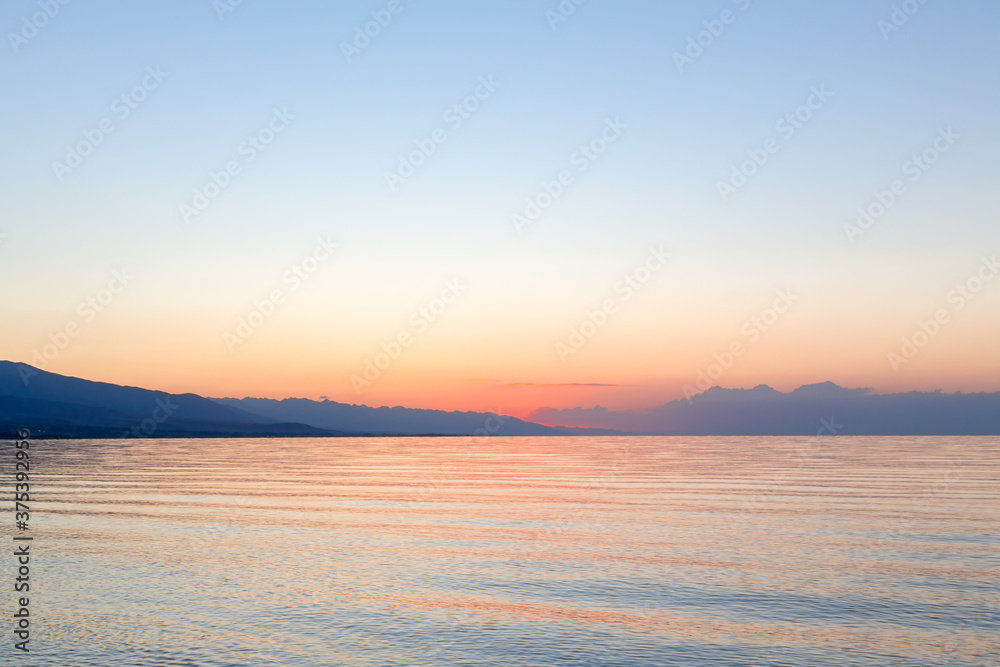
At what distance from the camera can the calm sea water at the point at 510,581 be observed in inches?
796

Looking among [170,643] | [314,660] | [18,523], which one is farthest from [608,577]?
[18,523]

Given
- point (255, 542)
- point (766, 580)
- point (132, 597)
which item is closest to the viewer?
point (132, 597)

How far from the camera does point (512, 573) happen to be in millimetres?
29578

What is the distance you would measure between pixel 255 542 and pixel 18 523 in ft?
45.5

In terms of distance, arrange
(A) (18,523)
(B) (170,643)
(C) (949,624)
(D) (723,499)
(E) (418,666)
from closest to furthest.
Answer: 1. (E) (418,666)
2. (B) (170,643)
3. (C) (949,624)
4. (A) (18,523)
5. (D) (723,499)

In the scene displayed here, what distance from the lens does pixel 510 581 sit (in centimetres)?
2816

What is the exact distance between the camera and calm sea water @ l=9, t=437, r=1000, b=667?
2022cm

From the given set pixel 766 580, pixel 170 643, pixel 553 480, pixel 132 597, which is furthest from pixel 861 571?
pixel 553 480

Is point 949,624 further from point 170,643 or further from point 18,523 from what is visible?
point 18,523

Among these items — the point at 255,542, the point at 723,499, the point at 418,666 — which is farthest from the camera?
the point at 723,499

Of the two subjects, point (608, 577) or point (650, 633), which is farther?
point (608, 577)

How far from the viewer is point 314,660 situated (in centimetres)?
1933

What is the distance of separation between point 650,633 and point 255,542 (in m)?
21.9

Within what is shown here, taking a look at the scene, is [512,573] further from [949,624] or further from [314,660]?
[949,624]
